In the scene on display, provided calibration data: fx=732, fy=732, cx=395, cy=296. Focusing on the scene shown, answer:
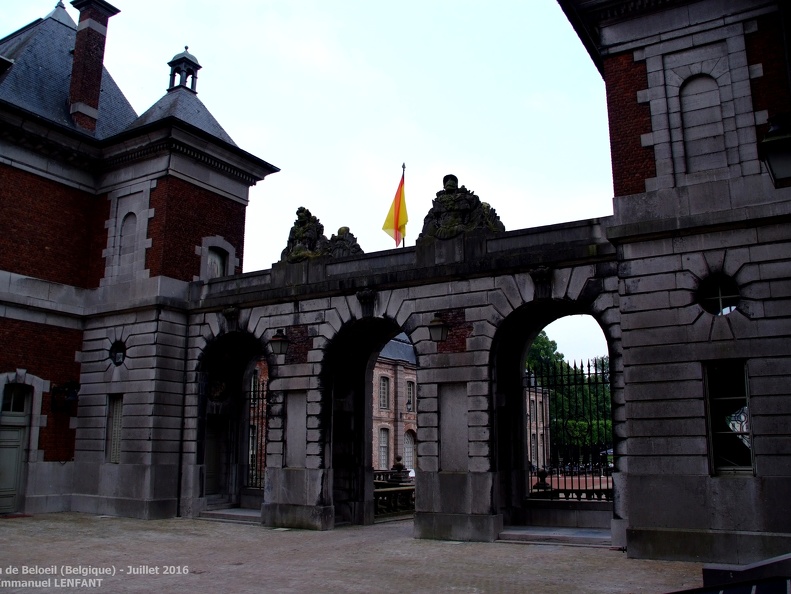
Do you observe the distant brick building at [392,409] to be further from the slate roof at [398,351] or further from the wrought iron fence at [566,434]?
the wrought iron fence at [566,434]

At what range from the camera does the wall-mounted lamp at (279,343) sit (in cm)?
1655

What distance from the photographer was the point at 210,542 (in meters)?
13.6

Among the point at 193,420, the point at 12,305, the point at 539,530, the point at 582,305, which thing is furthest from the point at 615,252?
the point at 12,305

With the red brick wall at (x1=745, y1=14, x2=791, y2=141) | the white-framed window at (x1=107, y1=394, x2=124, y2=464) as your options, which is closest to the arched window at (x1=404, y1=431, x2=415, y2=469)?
the white-framed window at (x1=107, y1=394, x2=124, y2=464)

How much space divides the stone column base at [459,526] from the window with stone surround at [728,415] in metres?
4.23

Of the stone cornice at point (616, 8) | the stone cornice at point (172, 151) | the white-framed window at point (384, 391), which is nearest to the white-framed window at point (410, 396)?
the white-framed window at point (384, 391)

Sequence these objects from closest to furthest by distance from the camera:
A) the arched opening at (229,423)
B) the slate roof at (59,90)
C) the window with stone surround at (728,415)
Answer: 1. the window with stone surround at (728,415)
2. the arched opening at (229,423)
3. the slate roof at (59,90)

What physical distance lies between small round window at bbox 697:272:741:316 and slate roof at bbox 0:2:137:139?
52.6 feet

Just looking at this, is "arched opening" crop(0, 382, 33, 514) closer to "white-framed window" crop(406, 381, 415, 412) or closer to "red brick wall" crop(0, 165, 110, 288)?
"red brick wall" crop(0, 165, 110, 288)

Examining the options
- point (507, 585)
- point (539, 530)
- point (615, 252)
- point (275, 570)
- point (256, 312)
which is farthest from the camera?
point (256, 312)

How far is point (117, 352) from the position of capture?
1894 centimetres

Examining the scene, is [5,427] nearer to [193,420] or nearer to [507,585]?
[193,420]

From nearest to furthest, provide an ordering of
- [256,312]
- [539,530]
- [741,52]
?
[741,52]
[539,530]
[256,312]

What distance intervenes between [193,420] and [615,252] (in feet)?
36.1
